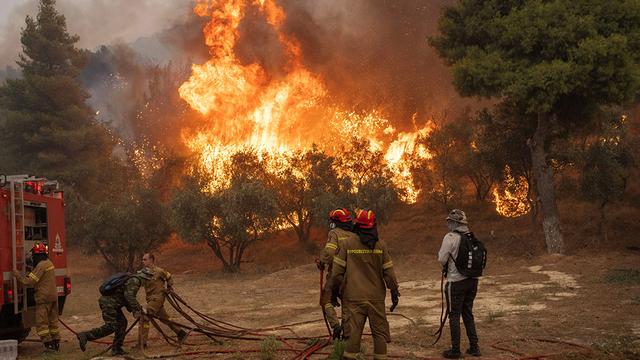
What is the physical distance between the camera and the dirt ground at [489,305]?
9539 mm

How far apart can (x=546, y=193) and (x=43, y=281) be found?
72.8 ft

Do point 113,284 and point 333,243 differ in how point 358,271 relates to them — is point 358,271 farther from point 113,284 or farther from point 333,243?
point 113,284

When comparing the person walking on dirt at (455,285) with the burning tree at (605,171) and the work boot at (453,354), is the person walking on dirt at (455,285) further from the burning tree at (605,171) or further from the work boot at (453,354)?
the burning tree at (605,171)

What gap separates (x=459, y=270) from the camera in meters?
8.28

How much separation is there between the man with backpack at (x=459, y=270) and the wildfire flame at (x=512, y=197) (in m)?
25.4

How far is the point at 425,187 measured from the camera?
36625 millimetres

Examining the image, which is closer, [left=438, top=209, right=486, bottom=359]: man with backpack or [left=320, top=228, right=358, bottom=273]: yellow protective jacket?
[left=320, top=228, right=358, bottom=273]: yellow protective jacket

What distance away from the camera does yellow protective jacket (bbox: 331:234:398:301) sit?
24.0ft

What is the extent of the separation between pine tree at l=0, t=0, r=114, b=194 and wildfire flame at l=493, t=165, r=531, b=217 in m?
32.9

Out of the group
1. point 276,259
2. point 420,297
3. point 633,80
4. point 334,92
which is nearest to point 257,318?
point 420,297

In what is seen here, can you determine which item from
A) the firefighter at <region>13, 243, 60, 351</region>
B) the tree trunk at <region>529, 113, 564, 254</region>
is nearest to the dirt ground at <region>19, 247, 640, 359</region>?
the firefighter at <region>13, 243, 60, 351</region>

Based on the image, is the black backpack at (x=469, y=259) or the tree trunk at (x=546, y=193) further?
the tree trunk at (x=546, y=193)

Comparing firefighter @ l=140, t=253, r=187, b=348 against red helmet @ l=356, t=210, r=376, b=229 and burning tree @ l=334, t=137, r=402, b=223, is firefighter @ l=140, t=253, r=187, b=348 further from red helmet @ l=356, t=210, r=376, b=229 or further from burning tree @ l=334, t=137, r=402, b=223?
burning tree @ l=334, t=137, r=402, b=223

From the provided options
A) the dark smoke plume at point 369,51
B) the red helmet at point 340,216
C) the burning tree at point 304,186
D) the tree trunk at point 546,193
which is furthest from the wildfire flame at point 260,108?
the red helmet at point 340,216
